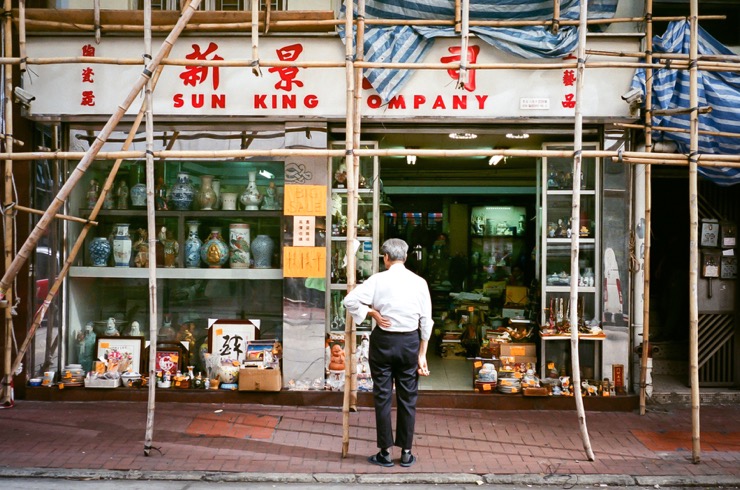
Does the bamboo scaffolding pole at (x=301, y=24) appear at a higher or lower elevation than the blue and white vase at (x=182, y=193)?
higher

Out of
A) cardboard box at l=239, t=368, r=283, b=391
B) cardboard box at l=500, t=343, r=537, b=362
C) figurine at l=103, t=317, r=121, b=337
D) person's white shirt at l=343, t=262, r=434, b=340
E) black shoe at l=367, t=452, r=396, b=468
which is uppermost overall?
person's white shirt at l=343, t=262, r=434, b=340

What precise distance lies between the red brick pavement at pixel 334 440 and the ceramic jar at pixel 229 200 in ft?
7.88

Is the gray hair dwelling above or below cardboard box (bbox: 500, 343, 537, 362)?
above

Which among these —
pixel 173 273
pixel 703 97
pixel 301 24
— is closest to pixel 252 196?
pixel 173 273

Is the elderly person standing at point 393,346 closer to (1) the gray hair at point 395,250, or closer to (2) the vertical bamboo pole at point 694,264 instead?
(1) the gray hair at point 395,250

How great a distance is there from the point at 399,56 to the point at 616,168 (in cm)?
281

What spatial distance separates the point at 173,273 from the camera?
8.09 metres

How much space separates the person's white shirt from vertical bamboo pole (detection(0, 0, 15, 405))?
358 centimetres

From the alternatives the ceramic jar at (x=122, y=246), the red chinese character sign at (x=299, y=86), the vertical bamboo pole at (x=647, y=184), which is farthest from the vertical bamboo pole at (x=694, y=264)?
the ceramic jar at (x=122, y=246)

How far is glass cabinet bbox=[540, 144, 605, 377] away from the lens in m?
7.76

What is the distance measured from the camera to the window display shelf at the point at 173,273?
315 inches

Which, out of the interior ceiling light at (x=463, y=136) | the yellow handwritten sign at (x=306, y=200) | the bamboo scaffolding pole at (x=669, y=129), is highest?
the interior ceiling light at (x=463, y=136)

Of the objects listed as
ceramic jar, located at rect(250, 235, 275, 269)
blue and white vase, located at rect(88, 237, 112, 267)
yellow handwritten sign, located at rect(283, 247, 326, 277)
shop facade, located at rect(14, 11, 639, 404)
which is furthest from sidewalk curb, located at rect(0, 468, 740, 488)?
blue and white vase, located at rect(88, 237, 112, 267)

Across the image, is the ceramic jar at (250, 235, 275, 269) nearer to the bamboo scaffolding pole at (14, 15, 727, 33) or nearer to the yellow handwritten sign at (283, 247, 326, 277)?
the yellow handwritten sign at (283, 247, 326, 277)
